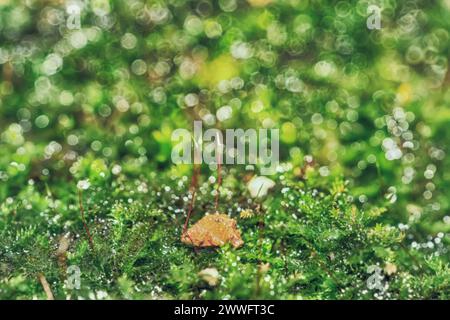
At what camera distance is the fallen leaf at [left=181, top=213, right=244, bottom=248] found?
2740 millimetres

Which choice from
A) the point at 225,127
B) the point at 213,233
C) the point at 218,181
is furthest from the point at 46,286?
the point at 225,127

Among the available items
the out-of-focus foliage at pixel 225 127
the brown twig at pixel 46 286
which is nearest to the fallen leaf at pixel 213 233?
the out-of-focus foliage at pixel 225 127

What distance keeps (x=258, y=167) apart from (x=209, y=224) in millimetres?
508

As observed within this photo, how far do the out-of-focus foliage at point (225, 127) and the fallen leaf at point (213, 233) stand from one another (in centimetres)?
4

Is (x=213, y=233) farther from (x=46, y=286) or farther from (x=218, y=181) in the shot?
(x=46, y=286)

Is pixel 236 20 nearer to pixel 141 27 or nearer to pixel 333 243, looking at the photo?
pixel 141 27

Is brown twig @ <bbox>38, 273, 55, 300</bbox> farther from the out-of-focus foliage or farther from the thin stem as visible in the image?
the thin stem

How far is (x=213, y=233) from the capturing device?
9.05 ft

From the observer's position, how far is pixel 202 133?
341 cm

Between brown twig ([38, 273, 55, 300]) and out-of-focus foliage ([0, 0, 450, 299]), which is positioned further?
out-of-focus foliage ([0, 0, 450, 299])

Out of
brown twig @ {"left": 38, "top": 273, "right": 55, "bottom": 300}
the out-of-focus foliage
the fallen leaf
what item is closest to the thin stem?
the out-of-focus foliage

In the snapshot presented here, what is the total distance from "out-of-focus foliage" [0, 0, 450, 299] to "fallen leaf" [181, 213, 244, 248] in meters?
0.04
